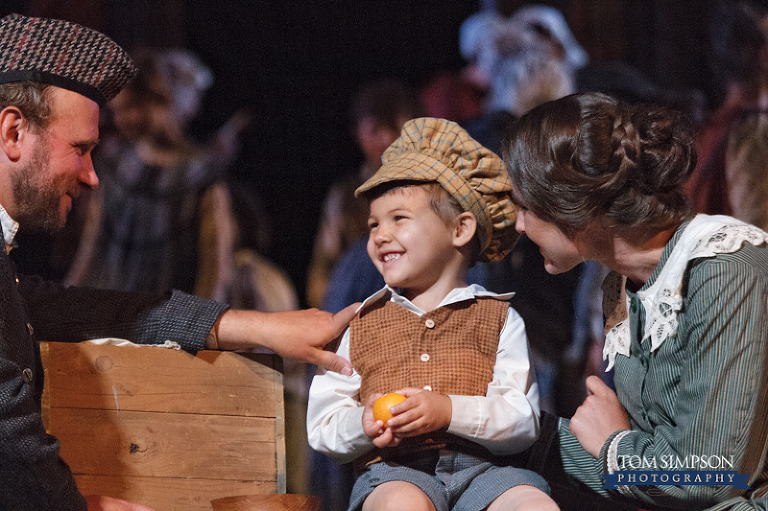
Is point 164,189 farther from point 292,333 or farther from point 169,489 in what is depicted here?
point 169,489

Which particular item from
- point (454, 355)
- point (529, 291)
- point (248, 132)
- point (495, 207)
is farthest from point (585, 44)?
point (454, 355)

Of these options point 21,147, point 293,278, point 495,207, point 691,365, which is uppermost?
point 21,147

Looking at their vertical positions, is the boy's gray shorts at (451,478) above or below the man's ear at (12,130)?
below

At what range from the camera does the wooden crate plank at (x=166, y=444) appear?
194 centimetres

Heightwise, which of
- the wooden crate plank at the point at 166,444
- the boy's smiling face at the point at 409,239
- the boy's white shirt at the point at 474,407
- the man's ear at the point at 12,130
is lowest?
the wooden crate plank at the point at 166,444

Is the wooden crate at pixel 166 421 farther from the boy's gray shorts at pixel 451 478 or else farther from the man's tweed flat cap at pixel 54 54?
the man's tweed flat cap at pixel 54 54

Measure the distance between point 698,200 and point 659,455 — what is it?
2680 millimetres

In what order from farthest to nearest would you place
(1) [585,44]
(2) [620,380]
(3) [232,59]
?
(1) [585,44] → (3) [232,59] → (2) [620,380]

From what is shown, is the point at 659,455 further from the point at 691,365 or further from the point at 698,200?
the point at 698,200

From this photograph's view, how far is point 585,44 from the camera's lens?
162 inches

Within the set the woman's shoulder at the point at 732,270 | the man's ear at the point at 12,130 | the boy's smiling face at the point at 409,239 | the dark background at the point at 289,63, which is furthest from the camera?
the dark background at the point at 289,63

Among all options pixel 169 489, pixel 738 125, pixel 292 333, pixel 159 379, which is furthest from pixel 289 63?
pixel 738 125

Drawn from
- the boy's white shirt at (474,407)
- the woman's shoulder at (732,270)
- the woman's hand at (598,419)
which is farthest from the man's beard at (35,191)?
the woman's shoulder at (732,270)

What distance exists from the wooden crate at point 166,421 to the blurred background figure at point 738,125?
2.90 metres
